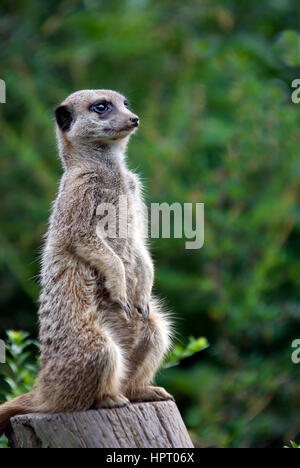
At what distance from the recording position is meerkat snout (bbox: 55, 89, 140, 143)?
400cm

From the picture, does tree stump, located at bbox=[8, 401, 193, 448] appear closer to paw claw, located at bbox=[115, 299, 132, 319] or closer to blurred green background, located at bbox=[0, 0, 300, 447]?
paw claw, located at bbox=[115, 299, 132, 319]

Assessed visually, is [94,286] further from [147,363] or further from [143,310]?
[147,363]

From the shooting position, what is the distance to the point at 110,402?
3.47m

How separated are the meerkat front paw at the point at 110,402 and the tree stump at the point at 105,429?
1.6 inches

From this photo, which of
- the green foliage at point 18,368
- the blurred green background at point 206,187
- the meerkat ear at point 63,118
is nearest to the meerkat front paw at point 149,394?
the green foliage at point 18,368

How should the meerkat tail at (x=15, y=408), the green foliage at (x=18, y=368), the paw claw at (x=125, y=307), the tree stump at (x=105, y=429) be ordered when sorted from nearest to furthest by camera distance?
1. the tree stump at (x=105, y=429)
2. the meerkat tail at (x=15, y=408)
3. the paw claw at (x=125, y=307)
4. the green foliage at (x=18, y=368)

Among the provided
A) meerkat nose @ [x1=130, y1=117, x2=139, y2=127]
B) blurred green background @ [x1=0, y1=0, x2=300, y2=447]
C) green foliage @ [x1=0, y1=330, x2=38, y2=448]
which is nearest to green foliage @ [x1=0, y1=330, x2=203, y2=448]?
green foliage @ [x1=0, y1=330, x2=38, y2=448]

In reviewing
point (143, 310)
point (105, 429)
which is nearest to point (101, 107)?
point (143, 310)

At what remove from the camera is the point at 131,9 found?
10.2 meters

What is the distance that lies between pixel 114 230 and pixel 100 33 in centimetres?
610

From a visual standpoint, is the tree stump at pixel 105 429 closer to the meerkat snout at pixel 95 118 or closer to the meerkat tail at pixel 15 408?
the meerkat tail at pixel 15 408

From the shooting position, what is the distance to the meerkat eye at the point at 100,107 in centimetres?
408

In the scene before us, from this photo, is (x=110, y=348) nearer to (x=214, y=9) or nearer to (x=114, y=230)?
(x=114, y=230)

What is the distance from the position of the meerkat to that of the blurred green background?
1.85 metres
